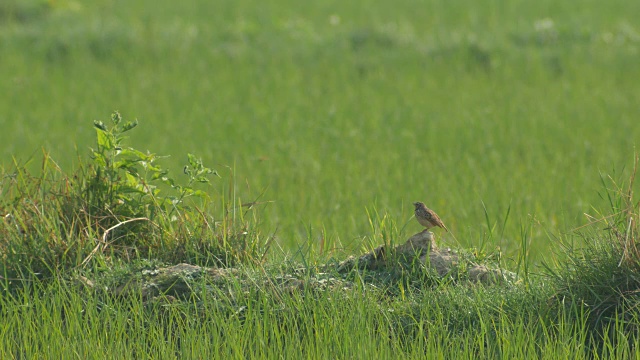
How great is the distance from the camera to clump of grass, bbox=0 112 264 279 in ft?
14.7

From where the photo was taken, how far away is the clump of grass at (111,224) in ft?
14.7

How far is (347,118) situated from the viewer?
9.34 m

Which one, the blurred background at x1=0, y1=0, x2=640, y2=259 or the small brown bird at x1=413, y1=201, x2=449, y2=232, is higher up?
the small brown bird at x1=413, y1=201, x2=449, y2=232

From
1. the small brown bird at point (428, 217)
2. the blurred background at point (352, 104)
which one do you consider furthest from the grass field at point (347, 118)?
the small brown bird at point (428, 217)

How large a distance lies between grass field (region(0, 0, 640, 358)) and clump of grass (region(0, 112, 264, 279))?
0.20 m

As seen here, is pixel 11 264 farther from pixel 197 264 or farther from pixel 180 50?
pixel 180 50

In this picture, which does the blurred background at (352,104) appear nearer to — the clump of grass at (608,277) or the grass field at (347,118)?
the grass field at (347,118)

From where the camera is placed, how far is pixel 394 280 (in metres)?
4.39

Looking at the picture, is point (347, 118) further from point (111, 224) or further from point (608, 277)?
point (608, 277)

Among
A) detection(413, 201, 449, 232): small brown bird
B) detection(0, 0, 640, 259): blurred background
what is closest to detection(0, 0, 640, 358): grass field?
detection(0, 0, 640, 259): blurred background

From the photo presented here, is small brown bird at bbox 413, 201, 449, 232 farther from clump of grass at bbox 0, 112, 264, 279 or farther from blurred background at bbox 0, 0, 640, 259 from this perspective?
clump of grass at bbox 0, 112, 264, 279

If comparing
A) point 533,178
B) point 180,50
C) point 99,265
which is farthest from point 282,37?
point 99,265

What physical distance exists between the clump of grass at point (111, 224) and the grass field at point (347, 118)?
0.20 metres

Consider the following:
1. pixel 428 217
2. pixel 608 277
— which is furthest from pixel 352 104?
pixel 608 277
